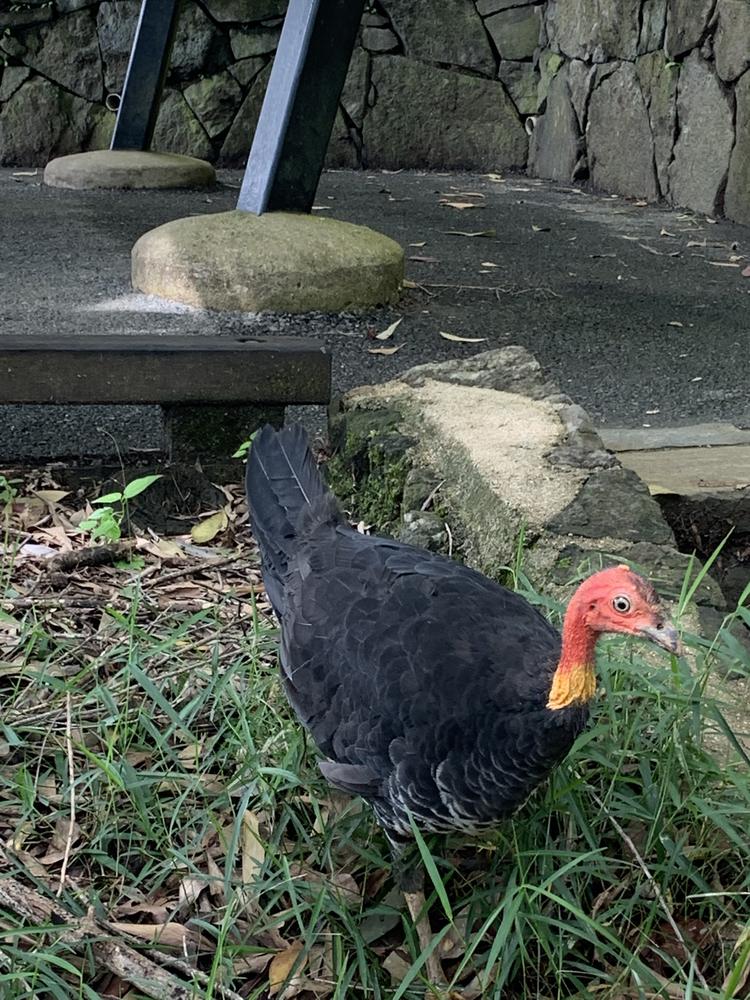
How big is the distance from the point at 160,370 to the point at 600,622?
6.20 ft

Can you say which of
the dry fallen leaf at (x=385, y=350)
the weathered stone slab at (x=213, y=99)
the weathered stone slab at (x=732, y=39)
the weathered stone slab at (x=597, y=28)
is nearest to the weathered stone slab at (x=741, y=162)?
the weathered stone slab at (x=732, y=39)

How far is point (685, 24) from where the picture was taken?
763 cm

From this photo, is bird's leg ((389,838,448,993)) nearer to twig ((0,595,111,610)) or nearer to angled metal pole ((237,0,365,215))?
twig ((0,595,111,610))

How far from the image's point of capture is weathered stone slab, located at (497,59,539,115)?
31.3ft

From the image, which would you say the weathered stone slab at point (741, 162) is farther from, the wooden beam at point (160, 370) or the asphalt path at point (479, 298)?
the wooden beam at point (160, 370)

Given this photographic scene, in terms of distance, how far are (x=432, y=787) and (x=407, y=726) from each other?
9cm

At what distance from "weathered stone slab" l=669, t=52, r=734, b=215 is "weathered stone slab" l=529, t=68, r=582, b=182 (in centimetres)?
126

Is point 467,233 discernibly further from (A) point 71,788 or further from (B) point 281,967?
(B) point 281,967

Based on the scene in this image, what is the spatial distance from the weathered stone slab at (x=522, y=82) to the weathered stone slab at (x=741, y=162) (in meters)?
2.71

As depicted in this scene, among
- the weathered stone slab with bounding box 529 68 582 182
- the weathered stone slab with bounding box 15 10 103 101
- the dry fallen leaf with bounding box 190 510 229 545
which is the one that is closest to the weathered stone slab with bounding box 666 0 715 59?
the weathered stone slab with bounding box 529 68 582 182

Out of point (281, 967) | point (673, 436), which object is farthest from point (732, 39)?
point (281, 967)

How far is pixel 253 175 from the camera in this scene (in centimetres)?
498

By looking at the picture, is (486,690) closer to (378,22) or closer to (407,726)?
(407,726)

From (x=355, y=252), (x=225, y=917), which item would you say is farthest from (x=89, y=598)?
(x=355, y=252)
